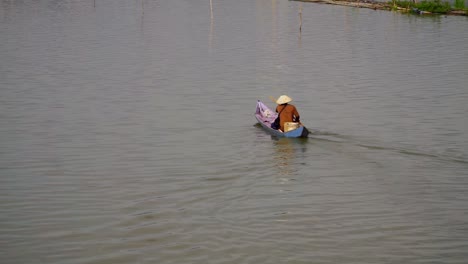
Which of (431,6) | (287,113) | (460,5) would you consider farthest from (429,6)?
(287,113)

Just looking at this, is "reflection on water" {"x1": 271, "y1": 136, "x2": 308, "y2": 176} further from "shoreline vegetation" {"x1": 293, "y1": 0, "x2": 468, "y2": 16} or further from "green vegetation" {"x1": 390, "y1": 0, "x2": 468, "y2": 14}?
"green vegetation" {"x1": 390, "y1": 0, "x2": 468, "y2": 14}

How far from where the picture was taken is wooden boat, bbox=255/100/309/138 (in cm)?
1839

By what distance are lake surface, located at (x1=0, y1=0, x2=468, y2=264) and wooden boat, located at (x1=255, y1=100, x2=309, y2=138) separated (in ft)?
0.88

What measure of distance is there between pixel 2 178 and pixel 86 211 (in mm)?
2853

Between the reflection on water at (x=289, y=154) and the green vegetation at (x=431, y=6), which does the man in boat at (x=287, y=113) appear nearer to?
the reflection on water at (x=289, y=154)

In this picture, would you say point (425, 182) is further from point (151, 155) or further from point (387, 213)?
point (151, 155)

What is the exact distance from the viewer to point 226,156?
57.4 ft

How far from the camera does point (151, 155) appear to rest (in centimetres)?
1736

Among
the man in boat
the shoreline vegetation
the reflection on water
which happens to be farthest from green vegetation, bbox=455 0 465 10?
the reflection on water

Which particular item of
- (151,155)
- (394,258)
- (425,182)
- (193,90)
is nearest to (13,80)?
(193,90)

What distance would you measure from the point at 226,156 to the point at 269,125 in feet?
8.93

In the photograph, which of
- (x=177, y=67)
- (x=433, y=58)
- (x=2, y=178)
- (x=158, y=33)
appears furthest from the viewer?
(x=158, y=33)

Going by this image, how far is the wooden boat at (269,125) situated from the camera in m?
18.4

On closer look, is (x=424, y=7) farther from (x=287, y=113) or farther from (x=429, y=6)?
(x=287, y=113)
